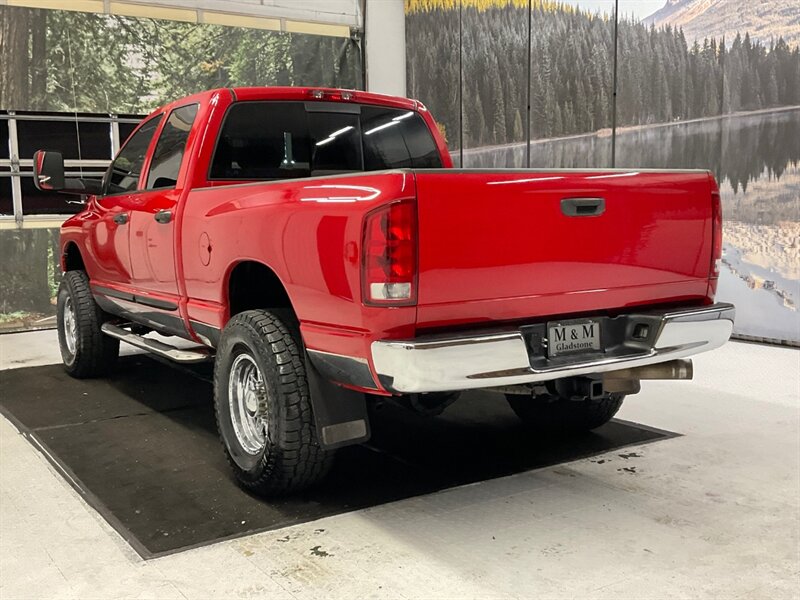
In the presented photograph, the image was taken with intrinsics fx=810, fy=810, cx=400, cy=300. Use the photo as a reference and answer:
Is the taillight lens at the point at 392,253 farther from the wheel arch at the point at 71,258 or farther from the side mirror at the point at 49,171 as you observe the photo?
the wheel arch at the point at 71,258

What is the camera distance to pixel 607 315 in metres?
3.21

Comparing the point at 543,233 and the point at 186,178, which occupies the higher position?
the point at 186,178

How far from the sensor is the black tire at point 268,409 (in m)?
3.14

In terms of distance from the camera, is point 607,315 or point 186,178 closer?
point 607,315

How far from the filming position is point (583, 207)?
301 cm

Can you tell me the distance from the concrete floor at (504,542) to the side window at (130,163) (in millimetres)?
1799

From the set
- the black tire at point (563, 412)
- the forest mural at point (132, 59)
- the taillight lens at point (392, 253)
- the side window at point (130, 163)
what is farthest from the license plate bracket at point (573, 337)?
the forest mural at point (132, 59)

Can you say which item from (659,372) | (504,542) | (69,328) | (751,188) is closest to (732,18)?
(751,188)

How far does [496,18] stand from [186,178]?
247 inches

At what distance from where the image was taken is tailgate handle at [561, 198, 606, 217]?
2.97m

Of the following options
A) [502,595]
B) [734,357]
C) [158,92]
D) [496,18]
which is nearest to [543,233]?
[502,595]

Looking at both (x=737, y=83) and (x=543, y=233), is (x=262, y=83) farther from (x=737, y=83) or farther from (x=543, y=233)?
(x=543, y=233)

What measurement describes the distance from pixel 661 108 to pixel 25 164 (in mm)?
6615

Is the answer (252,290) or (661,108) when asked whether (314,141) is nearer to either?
→ (252,290)
